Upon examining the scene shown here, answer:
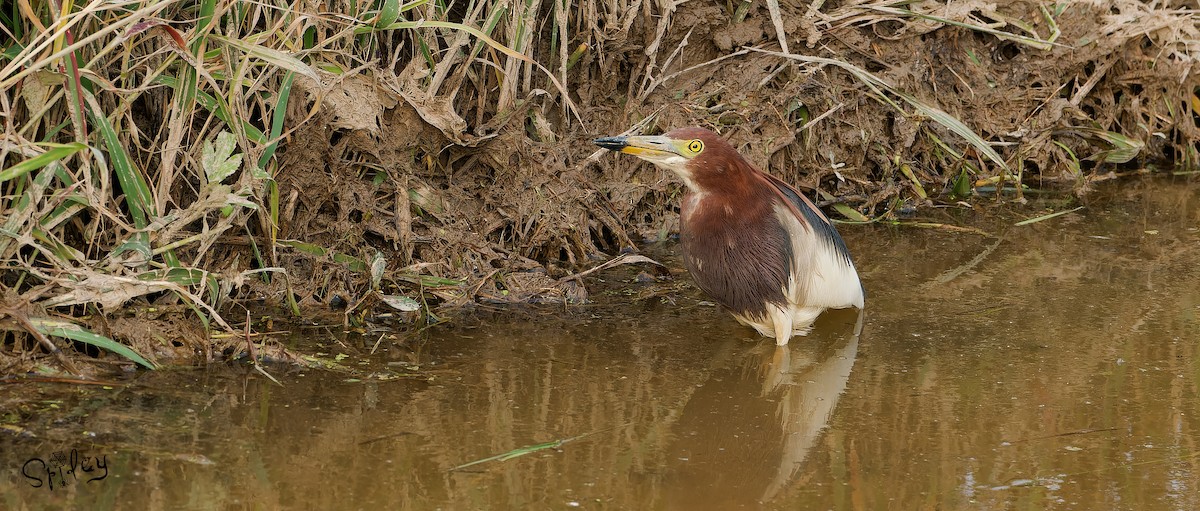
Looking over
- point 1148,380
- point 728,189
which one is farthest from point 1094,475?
point 728,189

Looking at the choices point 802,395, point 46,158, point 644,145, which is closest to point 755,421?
point 802,395

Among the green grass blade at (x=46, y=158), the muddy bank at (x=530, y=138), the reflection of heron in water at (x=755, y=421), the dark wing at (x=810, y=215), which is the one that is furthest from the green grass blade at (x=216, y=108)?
the dark wing at (x=810, y=215)

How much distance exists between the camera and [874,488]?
260 cm

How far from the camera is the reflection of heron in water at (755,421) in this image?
8.55 ft

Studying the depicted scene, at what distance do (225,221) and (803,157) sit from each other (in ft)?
8.17

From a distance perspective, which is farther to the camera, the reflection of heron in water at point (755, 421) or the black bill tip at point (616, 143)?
the black bill tip at point (616, 143)

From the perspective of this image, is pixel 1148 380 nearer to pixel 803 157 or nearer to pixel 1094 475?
pixel 1094 475

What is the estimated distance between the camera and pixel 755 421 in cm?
300

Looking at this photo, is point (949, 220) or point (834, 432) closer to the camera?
point (834, 432)

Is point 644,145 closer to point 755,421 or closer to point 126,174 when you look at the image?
point 755,421

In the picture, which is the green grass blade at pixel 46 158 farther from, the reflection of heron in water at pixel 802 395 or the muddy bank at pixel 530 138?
the reflection of heron in water at pixel 802 395

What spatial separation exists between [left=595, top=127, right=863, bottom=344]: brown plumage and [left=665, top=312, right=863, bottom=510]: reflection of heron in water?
0.44 feet

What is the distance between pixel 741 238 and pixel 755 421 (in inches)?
30.1

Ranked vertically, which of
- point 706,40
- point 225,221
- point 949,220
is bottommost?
point 949,220
